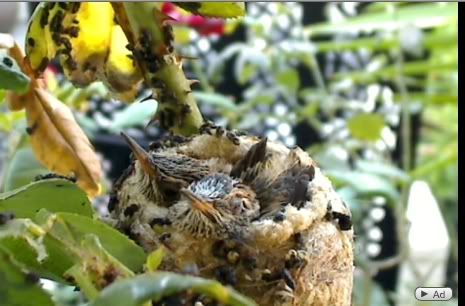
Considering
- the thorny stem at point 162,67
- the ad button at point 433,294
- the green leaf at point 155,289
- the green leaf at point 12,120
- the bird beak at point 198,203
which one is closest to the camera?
the green leaf at point 155,289

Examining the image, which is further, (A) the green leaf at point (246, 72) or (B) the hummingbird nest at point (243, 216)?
(A) the green leaf at point (246, 72)

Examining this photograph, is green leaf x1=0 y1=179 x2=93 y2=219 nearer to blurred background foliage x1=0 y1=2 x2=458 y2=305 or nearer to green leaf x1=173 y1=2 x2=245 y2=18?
green leaf x1=173 y1=2 x2=245 y2=18

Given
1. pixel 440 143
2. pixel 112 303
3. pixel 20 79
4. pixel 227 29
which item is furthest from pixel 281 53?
pixel 112 303

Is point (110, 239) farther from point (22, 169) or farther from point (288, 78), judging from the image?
point (288, 78)

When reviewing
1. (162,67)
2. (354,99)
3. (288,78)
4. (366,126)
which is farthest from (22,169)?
(354,99)

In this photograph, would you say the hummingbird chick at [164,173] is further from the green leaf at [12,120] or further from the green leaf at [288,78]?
the green leaf at [288,78]

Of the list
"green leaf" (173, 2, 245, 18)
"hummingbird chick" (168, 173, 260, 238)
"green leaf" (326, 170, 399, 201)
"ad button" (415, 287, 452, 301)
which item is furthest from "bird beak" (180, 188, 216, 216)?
"green leaf" (326, 170, 399, 201)

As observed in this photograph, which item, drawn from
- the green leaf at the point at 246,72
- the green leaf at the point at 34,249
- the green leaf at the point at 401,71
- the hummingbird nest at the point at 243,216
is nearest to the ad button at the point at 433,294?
the hummingbird nest at the point at 243,216
